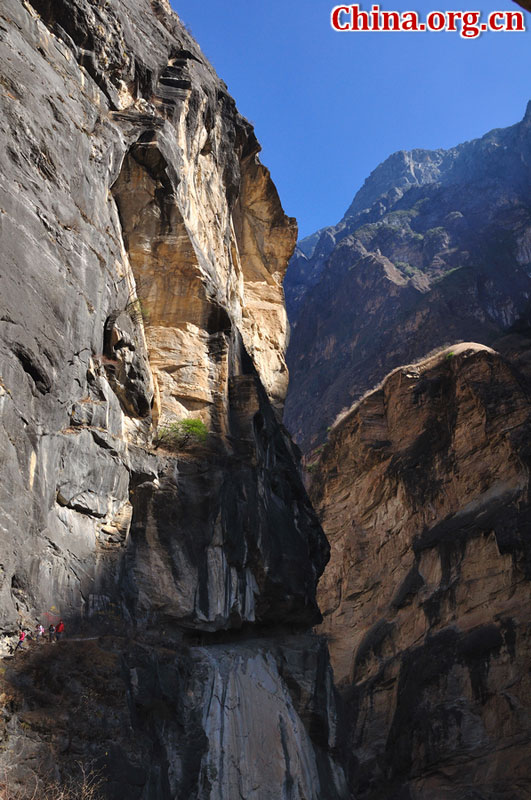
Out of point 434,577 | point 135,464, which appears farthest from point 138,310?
point 434,577

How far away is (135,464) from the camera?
18.2 m

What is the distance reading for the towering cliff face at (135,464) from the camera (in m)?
13.4

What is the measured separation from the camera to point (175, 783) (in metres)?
15.2

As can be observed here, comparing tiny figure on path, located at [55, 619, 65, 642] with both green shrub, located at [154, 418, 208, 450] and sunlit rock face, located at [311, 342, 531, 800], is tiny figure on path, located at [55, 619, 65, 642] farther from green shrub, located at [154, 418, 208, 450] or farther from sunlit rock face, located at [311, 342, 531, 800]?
sunlit rock face, located at [311, 342, 531, 800]

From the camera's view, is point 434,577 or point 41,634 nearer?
point 41,634

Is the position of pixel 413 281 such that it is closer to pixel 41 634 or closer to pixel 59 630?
pixel 59 630

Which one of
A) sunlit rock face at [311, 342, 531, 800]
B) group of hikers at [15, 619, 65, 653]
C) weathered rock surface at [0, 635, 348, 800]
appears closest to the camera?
weathered rock surface at [0, 635, 348, 800]

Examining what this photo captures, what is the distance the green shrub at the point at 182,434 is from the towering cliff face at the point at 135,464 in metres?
0.24

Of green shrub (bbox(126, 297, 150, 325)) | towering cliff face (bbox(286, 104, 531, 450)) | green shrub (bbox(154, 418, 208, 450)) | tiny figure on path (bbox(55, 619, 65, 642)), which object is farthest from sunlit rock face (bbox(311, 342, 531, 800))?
towering cliff face (bbox(286, 104, 531, 450))

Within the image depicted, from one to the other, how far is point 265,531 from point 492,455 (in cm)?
1828

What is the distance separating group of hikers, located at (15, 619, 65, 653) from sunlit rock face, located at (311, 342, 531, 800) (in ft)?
42.9

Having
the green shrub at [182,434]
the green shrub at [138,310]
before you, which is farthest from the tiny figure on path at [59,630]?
the green shrub at [138,310]

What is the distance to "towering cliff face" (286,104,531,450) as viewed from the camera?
7669 centimetres

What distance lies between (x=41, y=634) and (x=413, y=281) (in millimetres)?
83328
